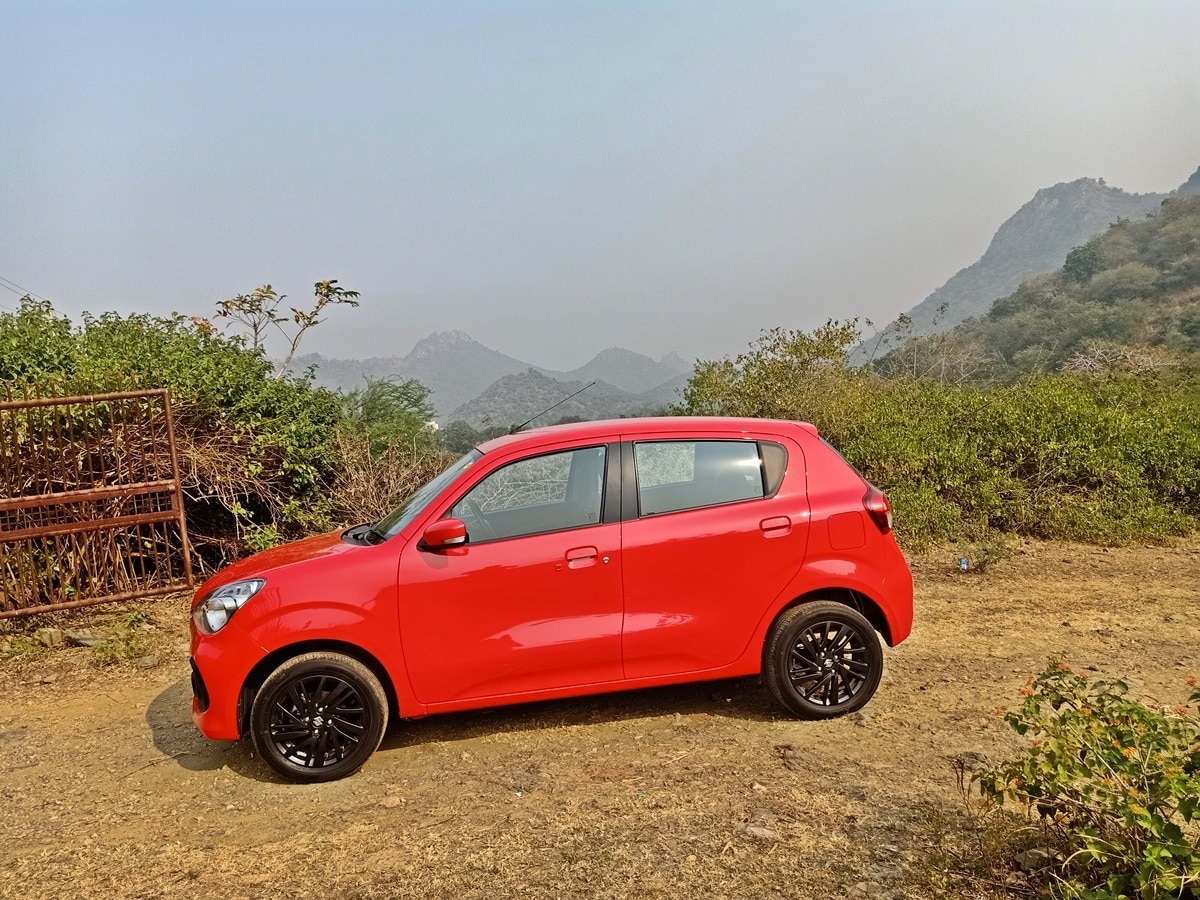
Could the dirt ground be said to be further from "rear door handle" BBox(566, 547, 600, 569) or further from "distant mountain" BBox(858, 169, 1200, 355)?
"distant mountain" BBox(858, 169, 1200, 355)

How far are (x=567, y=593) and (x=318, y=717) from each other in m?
1.40

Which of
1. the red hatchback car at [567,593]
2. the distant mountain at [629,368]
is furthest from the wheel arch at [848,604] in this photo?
the distant mountain at [629,368]

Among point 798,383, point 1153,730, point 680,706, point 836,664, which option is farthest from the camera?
point 798,383

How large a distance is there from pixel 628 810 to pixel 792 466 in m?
2.06

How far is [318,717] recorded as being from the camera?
389 centimetres

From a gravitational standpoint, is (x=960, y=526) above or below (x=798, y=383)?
below

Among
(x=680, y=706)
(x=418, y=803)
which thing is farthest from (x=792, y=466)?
(x=418, y=803)

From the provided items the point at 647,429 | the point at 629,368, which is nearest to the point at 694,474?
the point at 647,429

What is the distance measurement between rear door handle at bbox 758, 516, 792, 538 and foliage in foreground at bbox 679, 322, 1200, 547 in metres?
5.04

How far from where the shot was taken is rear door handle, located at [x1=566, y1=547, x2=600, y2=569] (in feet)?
13.4

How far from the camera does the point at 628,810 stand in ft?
11.5

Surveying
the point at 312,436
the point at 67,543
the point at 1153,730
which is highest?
the point at 312,436

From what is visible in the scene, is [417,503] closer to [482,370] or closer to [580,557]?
[580,557]

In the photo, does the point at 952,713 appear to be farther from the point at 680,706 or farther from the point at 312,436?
the point at 312,436
